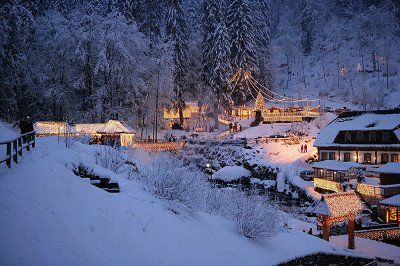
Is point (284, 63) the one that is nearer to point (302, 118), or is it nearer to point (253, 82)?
point (253, 82)

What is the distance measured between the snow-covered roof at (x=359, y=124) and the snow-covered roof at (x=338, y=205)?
81.5 feet

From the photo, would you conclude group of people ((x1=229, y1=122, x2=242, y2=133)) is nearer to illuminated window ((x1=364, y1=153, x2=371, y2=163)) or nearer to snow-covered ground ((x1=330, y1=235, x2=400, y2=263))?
illuminated window ((x1=364, y1=153, x2=371, y2=163))

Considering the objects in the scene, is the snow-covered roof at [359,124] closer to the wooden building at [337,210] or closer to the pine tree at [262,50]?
the wooden building at [337,210]

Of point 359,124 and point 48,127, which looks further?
point 359,124

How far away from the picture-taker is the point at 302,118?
221 ft

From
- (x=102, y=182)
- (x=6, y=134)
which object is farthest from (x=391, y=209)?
(x=6, y=134)

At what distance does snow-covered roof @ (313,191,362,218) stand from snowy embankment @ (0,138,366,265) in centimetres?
775

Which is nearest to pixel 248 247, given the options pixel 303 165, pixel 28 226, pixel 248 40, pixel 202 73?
pixel 28 226

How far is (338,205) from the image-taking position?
2280cm

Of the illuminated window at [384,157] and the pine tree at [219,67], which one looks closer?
the illuminated window at [384,157]

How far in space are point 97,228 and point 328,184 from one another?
36.1m

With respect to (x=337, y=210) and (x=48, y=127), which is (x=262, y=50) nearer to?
(x=48, y=127)

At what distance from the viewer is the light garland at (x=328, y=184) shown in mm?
39625

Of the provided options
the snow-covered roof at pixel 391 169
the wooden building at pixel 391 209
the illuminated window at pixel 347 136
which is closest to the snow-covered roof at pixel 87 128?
the wooden building at pixel 391 209
